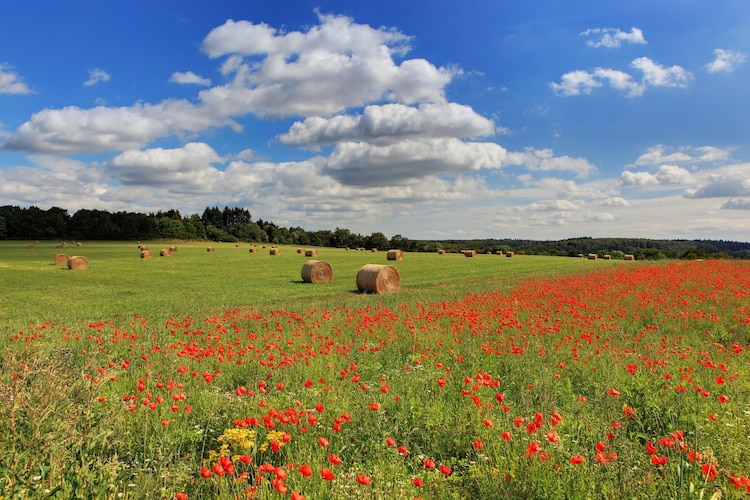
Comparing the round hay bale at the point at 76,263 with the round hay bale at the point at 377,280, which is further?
Result: the round hay bale at the point at 76,263

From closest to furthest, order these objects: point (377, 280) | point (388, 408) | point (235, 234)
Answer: point (388, 408) < point (377, 280) < point (235, 234)

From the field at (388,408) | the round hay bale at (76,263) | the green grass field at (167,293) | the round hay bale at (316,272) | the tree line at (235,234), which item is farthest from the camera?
the tree line at (235,234)

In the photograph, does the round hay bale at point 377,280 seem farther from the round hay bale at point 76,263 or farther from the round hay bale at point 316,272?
the round hay bale at point 76,263

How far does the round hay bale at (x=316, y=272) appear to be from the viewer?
30656mm

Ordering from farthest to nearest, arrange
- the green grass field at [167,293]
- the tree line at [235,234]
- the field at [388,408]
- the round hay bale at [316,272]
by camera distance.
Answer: the tree line at [235,234] < the round hay bale at [316,272] < the green grass field at [167,293] < the field at [388,408]

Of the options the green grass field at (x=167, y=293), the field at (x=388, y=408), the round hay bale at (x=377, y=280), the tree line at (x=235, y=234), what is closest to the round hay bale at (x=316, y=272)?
the green grass field at (x=167, y=293)

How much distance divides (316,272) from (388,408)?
25.5 metres

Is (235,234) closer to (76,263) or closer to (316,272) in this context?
(76,263)

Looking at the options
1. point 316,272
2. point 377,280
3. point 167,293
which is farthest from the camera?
point 316,272

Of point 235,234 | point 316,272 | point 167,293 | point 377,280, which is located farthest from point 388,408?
point 235,234

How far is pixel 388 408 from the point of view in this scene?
5.87 meters

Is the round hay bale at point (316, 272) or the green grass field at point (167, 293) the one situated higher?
the round hay bale at point (316, 272)

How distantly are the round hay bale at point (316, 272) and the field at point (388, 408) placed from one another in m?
16.4

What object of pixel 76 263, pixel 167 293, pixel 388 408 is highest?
pixel 388 408
